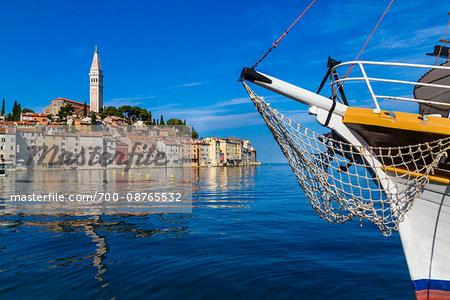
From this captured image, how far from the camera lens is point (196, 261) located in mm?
6988

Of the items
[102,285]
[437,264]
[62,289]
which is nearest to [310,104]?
[437,264]

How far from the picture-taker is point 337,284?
5730 millimetres

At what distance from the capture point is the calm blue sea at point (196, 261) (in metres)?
5.46

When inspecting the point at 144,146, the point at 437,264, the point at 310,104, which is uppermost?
the point at 144,146

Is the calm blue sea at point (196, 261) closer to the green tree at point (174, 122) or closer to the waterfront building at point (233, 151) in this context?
the green tree at point (174, 122)

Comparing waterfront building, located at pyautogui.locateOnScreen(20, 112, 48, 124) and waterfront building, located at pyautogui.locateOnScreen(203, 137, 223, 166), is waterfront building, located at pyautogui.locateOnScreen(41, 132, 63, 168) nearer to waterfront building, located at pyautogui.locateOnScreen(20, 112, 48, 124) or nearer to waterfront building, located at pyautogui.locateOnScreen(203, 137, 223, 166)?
waterfront building, located at pyautogui.locateOnScreen(20, 112, 48, 124)

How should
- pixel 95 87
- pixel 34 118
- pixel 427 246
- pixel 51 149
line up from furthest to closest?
1. pixel 95 87
2. pixel 34 118
3. pixel 51 149
4. pixel 427 246

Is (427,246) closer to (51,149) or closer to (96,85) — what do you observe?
(51,149)

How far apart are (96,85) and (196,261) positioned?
176 meters

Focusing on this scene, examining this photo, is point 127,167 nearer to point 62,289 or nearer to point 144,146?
point 144,146

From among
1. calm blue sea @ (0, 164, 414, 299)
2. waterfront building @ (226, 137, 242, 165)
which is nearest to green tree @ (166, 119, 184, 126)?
waterfront building @ (226, 137, 242, 165)

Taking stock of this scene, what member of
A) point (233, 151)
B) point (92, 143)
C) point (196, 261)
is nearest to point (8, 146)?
point (92, 143)

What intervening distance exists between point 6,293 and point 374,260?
6.83 m

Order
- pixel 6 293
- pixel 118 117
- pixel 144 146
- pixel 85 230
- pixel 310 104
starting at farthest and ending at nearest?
pixel 118 117, pixel 144 146, pixel 85 230, pixel 6 293, pixel 310 104
